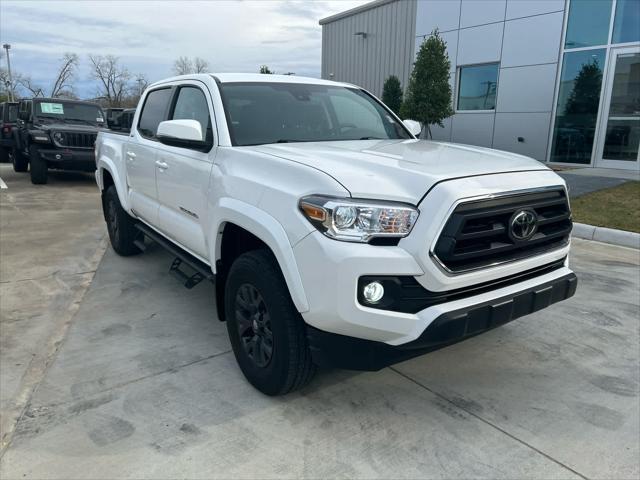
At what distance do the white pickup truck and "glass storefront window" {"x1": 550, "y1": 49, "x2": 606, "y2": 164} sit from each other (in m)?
11.6

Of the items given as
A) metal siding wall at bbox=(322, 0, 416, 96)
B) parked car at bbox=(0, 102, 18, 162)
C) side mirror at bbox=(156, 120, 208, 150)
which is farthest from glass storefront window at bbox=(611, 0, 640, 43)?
parked car at bbox=(0, 102, 18, 162)

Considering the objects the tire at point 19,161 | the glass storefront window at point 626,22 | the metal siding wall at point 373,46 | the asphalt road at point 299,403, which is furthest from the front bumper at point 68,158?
the glass storefront window at point 626,22

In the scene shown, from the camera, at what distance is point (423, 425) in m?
2.69

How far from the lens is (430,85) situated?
15.0 metres

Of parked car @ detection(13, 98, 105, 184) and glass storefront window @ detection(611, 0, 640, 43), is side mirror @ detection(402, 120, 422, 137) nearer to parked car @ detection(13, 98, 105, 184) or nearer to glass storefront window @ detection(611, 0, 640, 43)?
parked car @ detection(13, 98, 105, 184)

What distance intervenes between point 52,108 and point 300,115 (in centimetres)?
1129

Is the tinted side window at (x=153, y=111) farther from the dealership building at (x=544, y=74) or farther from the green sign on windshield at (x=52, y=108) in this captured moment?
the dealership building at (x=544, y=74)

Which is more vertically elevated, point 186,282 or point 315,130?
point 315,130

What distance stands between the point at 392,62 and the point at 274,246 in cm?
1991

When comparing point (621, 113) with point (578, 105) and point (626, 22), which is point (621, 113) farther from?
point (626, 22)

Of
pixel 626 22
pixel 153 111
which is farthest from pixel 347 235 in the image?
pixel 626 22

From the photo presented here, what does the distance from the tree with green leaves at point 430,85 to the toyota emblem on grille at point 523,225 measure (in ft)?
43.7

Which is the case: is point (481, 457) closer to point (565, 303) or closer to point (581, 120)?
point (565, 303)

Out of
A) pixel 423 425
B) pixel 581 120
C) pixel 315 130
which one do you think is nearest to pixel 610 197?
pixel 581 120
